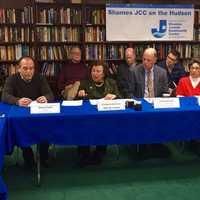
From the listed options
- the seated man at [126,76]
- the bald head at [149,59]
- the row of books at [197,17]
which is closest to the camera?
the bald head at [149,59]

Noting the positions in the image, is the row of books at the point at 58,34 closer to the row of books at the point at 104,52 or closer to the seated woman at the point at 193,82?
the row of books at the point at 104,52

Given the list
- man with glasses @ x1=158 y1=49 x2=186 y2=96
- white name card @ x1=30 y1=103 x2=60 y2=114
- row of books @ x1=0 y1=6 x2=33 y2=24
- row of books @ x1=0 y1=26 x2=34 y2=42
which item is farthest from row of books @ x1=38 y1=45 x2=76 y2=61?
white name card @ x1=30 y1=103 x2=60 y2=114

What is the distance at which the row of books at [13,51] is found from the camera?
5309 mm

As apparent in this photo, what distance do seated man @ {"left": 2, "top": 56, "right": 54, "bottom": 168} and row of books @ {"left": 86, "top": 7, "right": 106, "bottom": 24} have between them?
7.34 ft

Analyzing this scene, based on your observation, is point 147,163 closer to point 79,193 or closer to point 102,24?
point 79,193

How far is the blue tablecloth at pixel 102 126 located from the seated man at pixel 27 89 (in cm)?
38

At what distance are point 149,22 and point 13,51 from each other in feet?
7.24

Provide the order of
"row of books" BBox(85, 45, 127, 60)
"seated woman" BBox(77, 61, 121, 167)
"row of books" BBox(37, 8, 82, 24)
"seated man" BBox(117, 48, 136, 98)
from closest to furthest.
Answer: "seated woman" BBox(77, 61, 121, 167), "seated man" BBox(117, 48, 136, 98), "row of books" BBox(37, 8, 82, 24), "row of books" BBox(85, 45, 127, 60)

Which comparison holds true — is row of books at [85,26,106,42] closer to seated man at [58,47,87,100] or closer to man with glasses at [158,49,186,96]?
seated man at [58,47,87,100]

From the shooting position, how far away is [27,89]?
3.41 m

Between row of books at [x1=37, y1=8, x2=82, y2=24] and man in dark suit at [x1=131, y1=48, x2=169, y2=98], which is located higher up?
row of books at [x1=37, y1=8, x2=82, y2=24]

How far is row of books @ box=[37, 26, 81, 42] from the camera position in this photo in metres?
5.32

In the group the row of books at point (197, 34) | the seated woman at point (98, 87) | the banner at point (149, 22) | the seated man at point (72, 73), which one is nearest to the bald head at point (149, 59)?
the seated woman at point (98, 87)

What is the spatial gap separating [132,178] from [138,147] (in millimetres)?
598
